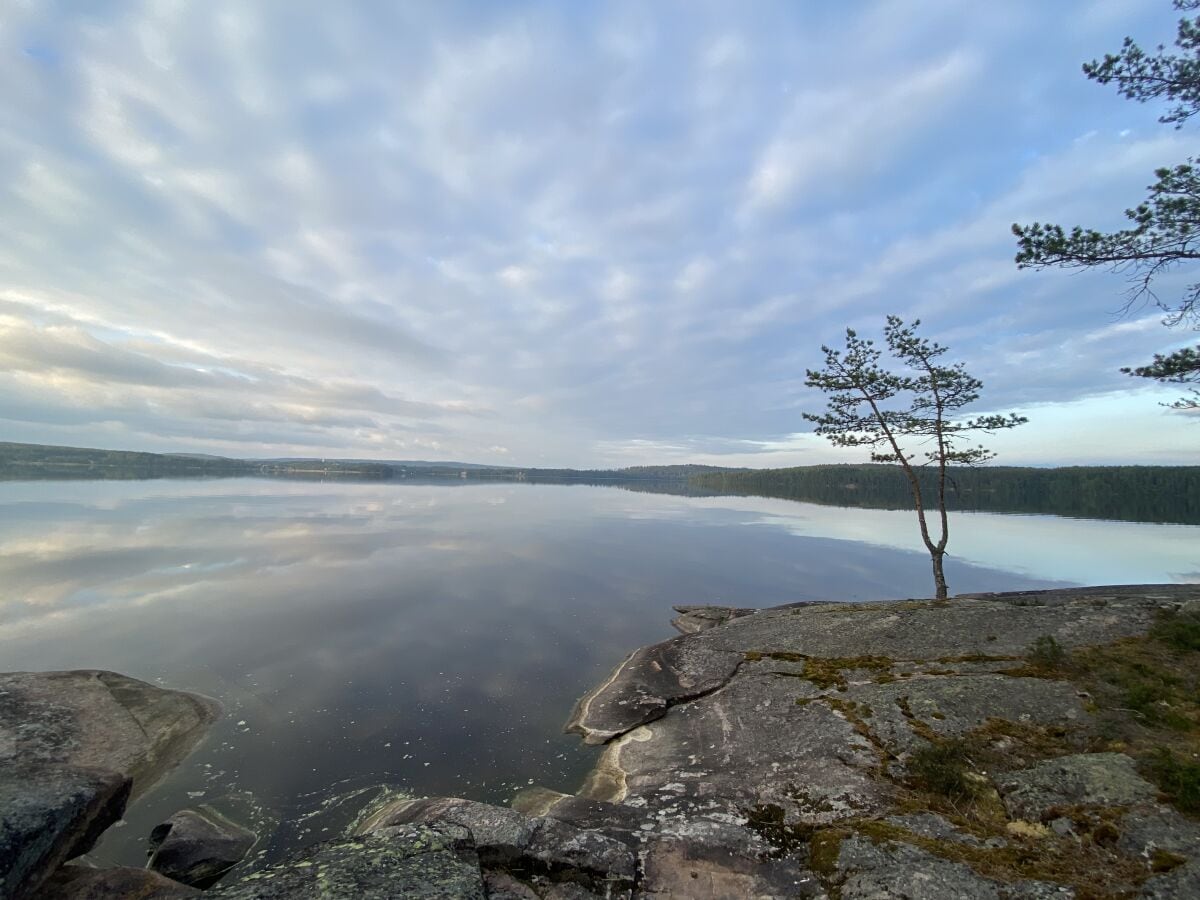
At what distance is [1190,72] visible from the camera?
9.80 m

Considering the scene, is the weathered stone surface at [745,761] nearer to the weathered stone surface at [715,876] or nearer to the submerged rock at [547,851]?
the weathered stone surface at [715,876]

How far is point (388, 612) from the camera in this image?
23.8 meters

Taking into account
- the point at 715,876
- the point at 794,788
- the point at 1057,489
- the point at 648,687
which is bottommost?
the point at 648,687

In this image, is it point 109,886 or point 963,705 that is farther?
point 963,705

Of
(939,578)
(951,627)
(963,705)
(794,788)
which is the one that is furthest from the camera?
(939,578)

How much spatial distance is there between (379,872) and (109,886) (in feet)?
13.6

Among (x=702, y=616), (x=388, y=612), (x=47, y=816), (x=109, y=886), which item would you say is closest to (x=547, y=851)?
(x=109, y=886)

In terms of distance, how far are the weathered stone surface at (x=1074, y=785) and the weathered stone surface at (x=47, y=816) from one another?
1283 centimetres

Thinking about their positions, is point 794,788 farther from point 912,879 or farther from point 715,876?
point 912,879

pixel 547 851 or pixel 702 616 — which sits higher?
pixel 547 851

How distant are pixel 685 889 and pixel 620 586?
25.4 metres

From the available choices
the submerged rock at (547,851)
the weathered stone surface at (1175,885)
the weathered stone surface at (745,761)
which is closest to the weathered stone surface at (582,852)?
the submerged rock at (547,851)

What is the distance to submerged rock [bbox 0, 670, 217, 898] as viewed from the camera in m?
5.91

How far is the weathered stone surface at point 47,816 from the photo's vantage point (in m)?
5.62
